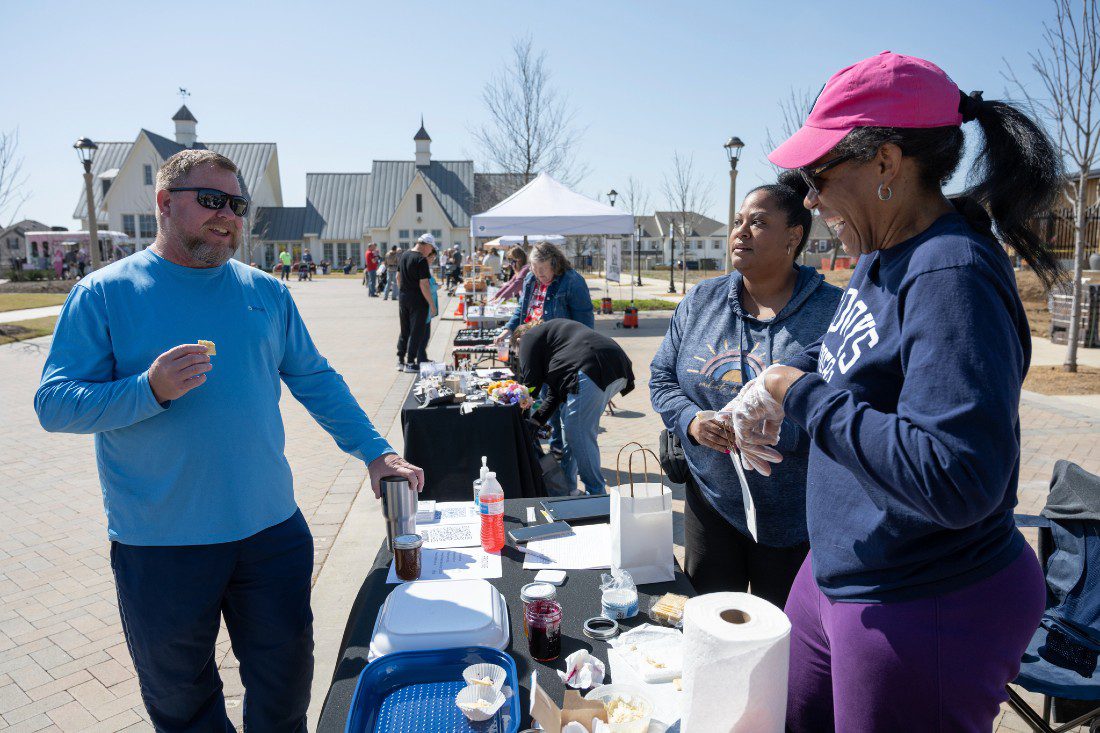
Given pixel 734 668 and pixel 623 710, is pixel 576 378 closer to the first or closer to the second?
pixel 623 710

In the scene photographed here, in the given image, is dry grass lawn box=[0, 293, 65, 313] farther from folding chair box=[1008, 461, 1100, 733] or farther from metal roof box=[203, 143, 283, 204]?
metal roof box=[203, 143, 283, 204]

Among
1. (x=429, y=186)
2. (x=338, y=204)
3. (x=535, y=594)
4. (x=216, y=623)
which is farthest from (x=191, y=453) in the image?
(x=338, y=204)

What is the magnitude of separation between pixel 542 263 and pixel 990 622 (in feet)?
19.0

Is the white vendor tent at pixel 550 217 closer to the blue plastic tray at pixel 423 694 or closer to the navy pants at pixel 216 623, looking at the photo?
the navy pants at pixel 216 623

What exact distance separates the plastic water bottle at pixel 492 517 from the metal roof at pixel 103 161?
6029cm

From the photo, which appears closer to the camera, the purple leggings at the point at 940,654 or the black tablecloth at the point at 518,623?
the purple leggings at the point at 940,654

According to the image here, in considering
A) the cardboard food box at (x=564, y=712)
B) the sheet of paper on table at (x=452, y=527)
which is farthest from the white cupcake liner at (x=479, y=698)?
the sheet of paper on table at (x=452, y=527)

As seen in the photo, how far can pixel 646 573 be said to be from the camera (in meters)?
2.17

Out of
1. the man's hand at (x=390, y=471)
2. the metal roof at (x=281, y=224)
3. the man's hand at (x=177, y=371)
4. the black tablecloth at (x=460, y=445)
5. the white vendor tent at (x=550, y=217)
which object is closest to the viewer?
the man's hand at (x=177, y=371)

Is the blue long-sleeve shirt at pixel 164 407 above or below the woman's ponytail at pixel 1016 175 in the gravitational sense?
below

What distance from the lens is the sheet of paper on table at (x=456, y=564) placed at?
2.25 metres

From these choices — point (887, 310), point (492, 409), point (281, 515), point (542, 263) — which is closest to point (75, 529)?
point (492, 409)

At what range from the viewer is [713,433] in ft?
6.76

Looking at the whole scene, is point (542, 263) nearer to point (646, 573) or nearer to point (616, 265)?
point (646, 573)
